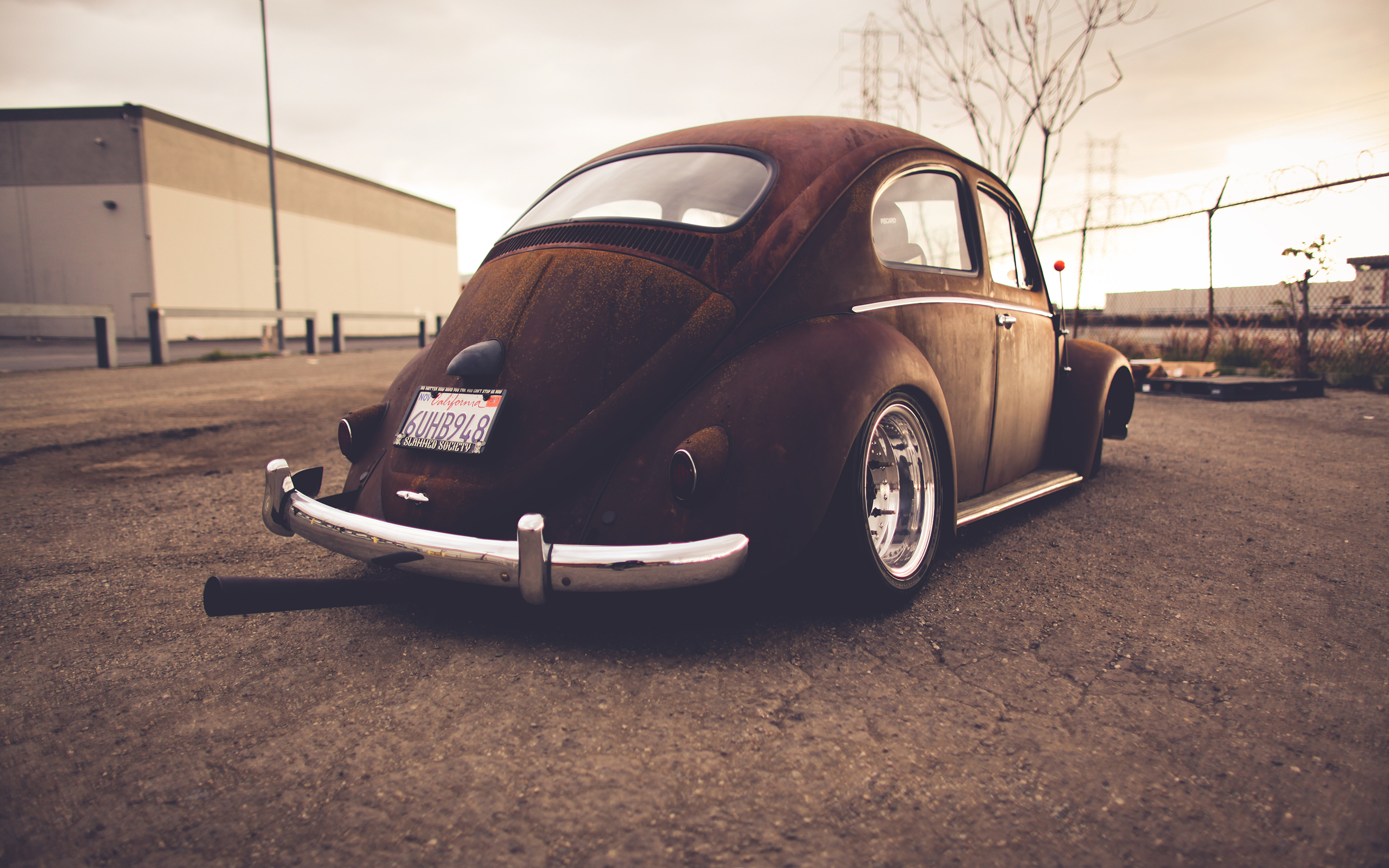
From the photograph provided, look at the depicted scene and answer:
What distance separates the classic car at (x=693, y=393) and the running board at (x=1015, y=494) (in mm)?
25

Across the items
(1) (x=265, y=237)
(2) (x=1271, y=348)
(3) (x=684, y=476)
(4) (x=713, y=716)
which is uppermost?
(1) (x=265, y=237)

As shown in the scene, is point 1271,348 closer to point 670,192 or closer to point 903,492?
point 903,492

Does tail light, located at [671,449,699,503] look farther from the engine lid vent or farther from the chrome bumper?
the engine lid vent

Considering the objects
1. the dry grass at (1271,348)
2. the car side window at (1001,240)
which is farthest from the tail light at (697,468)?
the dry grass at (1271,348)

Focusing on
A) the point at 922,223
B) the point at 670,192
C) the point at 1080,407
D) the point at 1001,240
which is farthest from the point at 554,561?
the point at 1080,407

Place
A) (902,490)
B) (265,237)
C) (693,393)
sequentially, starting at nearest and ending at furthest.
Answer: (693,393)
(902,490)
(265,237)

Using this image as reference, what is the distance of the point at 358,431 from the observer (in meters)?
2.80

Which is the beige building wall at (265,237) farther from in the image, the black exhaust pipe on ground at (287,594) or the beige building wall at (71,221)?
the black exhaust pipe on ground at (287,594)

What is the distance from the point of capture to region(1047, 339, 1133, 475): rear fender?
157 inches

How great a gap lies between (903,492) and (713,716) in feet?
3.90

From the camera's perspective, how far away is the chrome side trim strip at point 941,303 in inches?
102

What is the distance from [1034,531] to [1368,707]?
5.32ft

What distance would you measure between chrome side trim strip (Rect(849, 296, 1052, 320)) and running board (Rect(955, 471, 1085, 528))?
79cm

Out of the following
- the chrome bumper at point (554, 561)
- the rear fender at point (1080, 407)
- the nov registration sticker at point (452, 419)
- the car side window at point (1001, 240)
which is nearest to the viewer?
the chrome bumper at point (554, 561)
